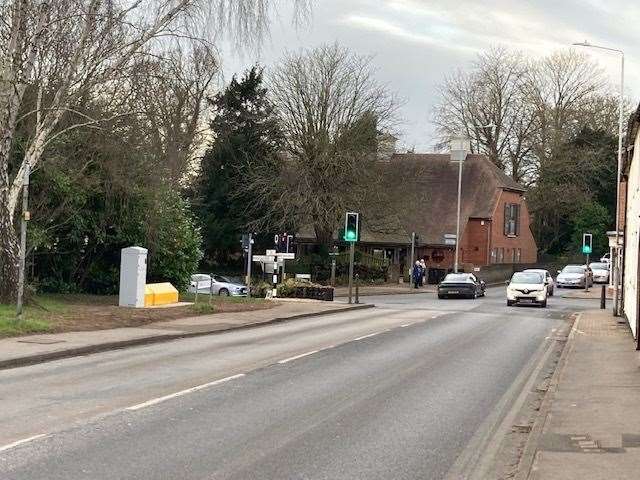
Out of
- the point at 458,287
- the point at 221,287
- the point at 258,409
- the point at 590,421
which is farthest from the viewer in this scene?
the point at 221,287

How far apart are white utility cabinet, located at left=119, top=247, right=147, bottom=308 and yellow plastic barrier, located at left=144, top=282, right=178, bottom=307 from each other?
726 millimetres

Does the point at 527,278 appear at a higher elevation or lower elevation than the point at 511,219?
lower

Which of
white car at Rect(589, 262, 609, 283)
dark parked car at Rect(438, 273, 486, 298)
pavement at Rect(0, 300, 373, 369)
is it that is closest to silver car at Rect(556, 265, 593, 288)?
white car at Rect(589, 262, 609, 283)

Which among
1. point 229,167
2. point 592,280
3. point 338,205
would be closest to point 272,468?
point 338,205

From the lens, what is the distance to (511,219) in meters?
76.1

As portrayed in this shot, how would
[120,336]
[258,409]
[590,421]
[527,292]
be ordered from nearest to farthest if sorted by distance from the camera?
1. [590,421]
2. [258,409]
3. [120,336]
4. [527,292]

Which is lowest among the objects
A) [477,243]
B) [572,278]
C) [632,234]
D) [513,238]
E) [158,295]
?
[158,295]

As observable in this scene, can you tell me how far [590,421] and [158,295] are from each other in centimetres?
1900

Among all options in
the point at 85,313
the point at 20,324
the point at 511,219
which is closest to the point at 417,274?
the point at 511,219

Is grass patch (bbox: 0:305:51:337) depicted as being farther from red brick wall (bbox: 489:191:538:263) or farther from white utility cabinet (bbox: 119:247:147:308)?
red brick wall (bbox: 489:191:538:263)

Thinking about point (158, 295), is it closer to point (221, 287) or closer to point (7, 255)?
point (7, 255)

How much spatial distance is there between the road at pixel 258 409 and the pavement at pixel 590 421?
2.39 ft

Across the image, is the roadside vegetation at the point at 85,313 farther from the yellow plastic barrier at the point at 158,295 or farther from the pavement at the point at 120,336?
the yellow plastic barrier at the point at 158,295

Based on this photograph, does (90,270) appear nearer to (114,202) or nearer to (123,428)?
(114,202)
